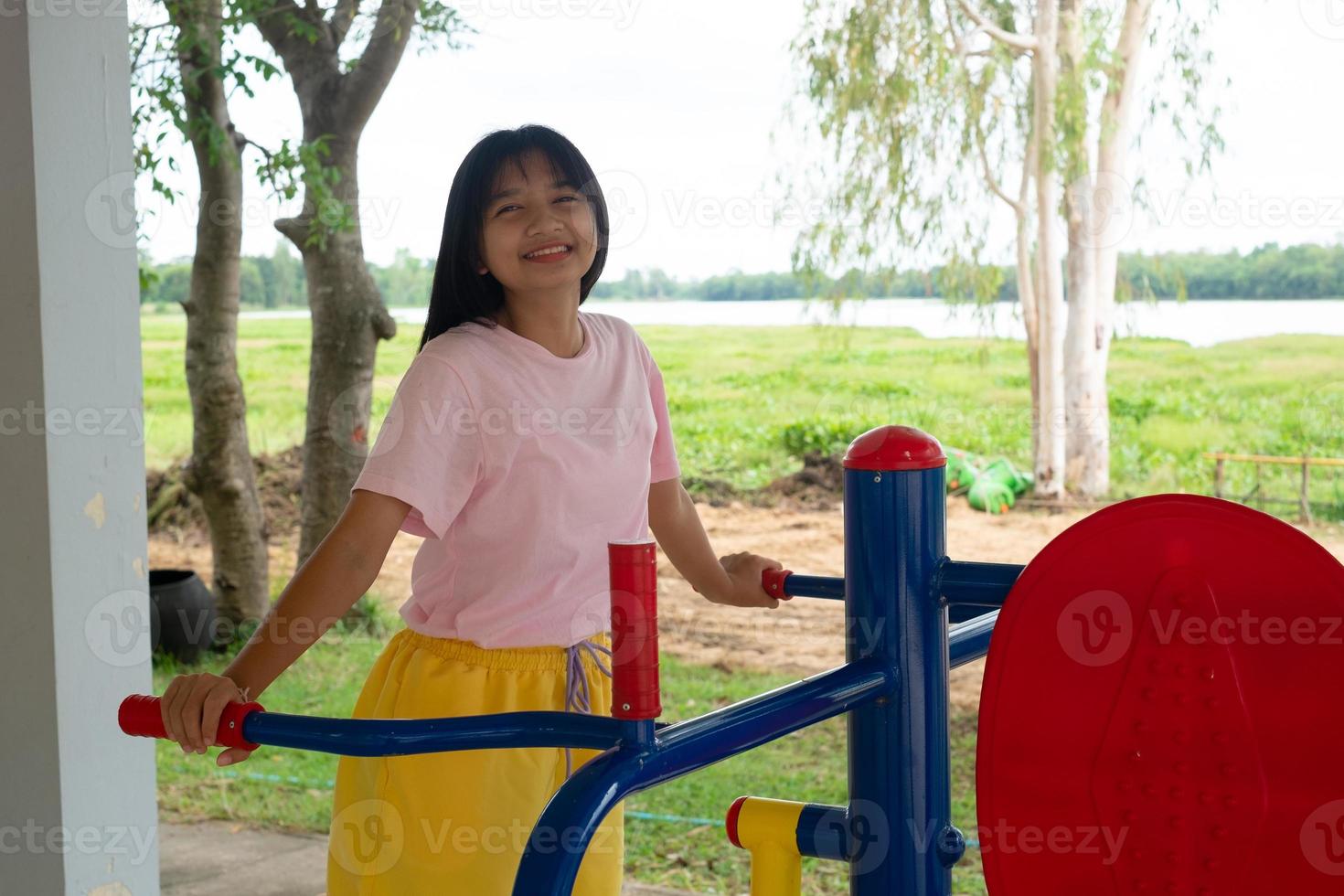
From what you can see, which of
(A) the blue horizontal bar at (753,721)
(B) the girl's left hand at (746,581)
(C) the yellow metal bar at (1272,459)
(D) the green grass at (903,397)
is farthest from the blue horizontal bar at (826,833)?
(D) the green grass at (903,397)

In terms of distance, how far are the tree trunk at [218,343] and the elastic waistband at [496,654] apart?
347 cm

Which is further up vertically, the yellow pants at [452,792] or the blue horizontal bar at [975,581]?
the blue horizontal bar at [975,581]

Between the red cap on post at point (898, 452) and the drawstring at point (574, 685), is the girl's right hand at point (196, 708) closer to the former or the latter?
the drawstring at point (574, 685)

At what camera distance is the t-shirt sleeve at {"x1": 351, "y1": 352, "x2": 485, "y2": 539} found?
48.1 inches

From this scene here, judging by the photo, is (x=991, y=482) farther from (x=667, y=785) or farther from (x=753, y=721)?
(x=753, y=721)

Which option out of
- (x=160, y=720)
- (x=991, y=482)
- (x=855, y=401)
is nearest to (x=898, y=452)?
(x=160, y=720)

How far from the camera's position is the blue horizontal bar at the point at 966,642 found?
3.90 feet

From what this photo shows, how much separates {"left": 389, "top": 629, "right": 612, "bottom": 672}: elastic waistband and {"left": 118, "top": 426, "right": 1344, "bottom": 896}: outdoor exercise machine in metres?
0.33

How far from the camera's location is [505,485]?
4.24 ft

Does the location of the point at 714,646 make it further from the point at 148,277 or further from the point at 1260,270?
the point at 1260,270

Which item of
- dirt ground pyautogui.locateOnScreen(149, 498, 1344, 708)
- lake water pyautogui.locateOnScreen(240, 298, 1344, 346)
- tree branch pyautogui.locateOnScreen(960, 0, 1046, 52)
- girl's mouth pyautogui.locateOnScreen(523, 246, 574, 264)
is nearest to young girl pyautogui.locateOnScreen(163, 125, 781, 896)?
girl's mouth pyautogui.locateOnScreen(523, 246, 574, 264)

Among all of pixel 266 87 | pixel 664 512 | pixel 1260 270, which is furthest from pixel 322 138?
pixel 1260 270

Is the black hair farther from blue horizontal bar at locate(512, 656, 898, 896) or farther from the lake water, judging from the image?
the lake water

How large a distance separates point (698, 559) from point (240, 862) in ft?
6.70
